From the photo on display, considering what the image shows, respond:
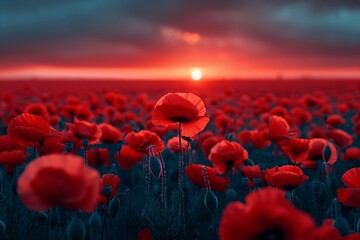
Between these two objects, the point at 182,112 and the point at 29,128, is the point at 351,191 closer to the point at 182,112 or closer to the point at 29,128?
the point at 182,112

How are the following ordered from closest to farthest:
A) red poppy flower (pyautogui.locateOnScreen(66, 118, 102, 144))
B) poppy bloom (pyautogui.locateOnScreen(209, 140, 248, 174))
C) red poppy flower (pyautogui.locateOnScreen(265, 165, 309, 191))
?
red poppy flower (pyautogui.locateOnScreen(265, 165, 309, 191)) < poppy bloom (pyautogui.locateOnScreen(209, 140, 248, 174)) < red poppy flower (pyautogui.locateOnScreen(66, 118, 102, 144))

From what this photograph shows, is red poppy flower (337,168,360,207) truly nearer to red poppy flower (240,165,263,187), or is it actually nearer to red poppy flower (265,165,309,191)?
red poppy flower (265,165,309,191)

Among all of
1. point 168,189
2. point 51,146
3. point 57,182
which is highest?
point 57,182

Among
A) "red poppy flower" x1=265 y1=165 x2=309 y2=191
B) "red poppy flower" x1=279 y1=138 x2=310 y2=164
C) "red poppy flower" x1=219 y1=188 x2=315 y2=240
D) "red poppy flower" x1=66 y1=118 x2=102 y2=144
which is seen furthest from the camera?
"red poppy flower" x1=279 y1=138 x2=310 y2=164

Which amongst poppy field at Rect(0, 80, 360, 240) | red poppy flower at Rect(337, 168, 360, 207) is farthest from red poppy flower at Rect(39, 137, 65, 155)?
red poppy flower at Rect(337, 168, 360, 207)

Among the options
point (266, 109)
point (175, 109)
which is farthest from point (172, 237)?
point (266, 109)

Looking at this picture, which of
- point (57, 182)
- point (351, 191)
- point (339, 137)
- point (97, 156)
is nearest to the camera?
point (57, 182)

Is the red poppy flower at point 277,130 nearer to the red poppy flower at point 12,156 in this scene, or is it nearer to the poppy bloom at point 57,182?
the red poppy flower at point 12,156

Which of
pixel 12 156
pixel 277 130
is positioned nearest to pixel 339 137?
pixel 277 130
